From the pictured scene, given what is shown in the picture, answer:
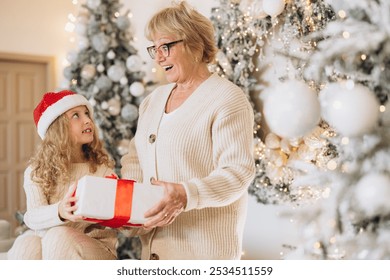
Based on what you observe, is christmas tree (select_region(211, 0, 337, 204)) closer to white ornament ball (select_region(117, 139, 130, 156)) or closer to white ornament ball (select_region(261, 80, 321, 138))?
white ornament ball (select_region(117, 139, 130, 156))

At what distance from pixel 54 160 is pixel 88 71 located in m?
1.77

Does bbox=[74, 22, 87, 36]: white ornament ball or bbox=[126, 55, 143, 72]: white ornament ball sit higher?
bbox=[74, 22, 87, 36]: white ornament ball

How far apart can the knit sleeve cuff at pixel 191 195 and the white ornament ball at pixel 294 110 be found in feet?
1.97

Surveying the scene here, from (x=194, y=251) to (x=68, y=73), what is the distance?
2.23 m

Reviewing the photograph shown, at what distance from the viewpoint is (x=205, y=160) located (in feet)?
5.79

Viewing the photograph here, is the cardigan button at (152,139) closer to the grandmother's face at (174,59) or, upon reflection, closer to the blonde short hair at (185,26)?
the grandmother's face at (174,59)

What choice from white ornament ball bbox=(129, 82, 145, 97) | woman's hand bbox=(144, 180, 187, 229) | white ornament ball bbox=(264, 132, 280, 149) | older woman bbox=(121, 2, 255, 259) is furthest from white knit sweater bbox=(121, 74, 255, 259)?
white ornament ball bbox=(129, 82, 145, 97)

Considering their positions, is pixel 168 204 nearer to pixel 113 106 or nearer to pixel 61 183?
pixel 61 183

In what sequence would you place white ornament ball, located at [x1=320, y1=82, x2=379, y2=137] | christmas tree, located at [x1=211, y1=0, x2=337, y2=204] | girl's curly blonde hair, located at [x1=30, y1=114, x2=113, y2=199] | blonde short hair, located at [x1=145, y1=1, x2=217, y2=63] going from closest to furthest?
white ornament ball, located at [x1=320, y1=82, x2=379, y2=137] < blonde short hair, located at [x1=145, y1=1, x2=217, y2=63] < girl's curly blonde hair, located at [x1=30, y1=114, x2=113, y2=199] < christmas tree, located at [x1=211, y1=0, x2=337, y2=204]

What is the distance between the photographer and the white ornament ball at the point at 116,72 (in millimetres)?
3535

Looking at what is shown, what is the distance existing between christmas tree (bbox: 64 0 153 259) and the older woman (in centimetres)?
171

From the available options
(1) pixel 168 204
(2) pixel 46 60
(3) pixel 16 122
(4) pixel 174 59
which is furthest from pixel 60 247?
(2) pixel 46 60

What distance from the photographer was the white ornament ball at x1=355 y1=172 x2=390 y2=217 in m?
0.90

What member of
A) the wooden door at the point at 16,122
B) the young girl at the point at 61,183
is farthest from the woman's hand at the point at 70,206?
the wooden door at the point at 16,122
